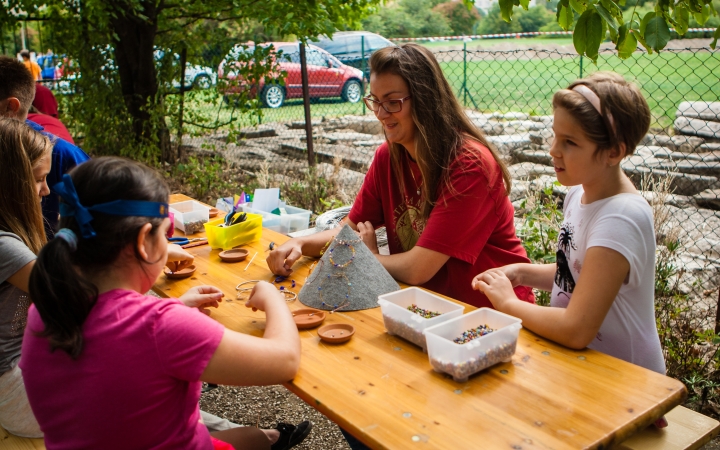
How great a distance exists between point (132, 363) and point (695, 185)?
20.2 feet

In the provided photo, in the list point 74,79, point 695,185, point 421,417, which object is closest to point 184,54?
point 74,79

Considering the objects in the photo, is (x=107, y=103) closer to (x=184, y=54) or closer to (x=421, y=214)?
(x=184, y=54)

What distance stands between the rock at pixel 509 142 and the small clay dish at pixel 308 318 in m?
6.06

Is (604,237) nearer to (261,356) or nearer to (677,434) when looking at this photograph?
(677,434)

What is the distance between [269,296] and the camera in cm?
188

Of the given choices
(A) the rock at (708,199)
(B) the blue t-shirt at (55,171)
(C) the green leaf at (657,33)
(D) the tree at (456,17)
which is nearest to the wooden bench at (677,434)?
(C) the green leaf at (657,33)

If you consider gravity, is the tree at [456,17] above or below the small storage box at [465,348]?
above

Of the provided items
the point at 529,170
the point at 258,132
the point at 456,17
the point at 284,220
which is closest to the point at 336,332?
the point at 284,220

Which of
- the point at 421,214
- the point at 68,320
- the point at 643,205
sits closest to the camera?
the point at 68,320

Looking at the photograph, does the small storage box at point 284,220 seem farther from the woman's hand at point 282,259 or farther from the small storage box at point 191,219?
the woman's hand at point 282,259

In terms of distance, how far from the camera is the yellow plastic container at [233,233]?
2797 millimetres

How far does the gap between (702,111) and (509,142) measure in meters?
2.35

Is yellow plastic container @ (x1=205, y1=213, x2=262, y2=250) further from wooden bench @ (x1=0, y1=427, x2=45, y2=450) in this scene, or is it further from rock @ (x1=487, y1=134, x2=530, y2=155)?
rock @ (x1=487, y1=134, x2=530, y2=155)

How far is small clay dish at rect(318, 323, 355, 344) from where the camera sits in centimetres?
184
